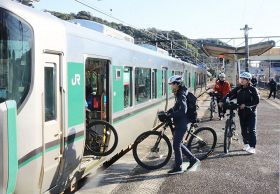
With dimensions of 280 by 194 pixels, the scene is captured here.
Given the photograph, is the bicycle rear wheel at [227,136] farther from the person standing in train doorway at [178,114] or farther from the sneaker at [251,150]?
the person standing in train doorway at [178,114]

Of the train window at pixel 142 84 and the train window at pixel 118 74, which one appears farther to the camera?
the train window at pixel 142 84

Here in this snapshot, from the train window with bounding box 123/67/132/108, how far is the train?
1.07 meters

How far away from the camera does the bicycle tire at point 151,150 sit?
8.37 m

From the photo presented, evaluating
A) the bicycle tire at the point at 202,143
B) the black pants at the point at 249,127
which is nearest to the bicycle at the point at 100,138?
the bicycle tire at the point at 202,143

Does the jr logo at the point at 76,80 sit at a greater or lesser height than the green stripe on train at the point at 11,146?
greater

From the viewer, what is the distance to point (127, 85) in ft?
31.4

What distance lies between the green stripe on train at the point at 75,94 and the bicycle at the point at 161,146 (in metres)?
2.22

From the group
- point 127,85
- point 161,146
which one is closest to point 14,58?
point 161,146

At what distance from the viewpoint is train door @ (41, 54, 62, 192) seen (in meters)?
5.25

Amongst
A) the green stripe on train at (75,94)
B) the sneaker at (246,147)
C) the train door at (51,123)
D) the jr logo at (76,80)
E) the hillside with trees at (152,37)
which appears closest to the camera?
the train door at (51,123)

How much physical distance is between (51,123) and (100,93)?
2994 mm

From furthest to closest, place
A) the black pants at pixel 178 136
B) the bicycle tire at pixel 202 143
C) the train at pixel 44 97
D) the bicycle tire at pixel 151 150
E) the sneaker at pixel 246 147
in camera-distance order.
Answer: the sneaker at pixel 246 147 < the bicycle tire at pixel 202 143 < the bicycle tire at pixel 151 150 < the black pants at pixel 178 136 < the train at pixel 44 97

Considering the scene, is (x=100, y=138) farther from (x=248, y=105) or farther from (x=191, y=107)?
(x=248, y=105)

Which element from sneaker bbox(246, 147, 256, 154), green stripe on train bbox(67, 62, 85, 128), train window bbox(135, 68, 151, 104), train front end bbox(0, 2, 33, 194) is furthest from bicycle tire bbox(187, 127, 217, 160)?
train front end bbox(0, 2, 33, 194)
